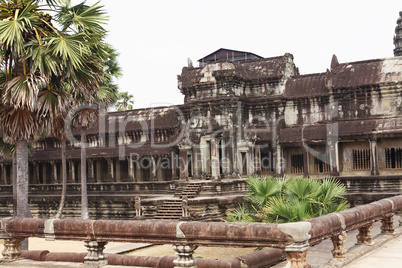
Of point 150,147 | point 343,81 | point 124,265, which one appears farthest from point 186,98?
point 124,265

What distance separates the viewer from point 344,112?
23.7 m

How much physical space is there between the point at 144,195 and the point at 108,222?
57.0 ft

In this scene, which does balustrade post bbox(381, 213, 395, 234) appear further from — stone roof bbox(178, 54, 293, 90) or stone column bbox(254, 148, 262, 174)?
stone roof bbox(178, 54, 293, 90)

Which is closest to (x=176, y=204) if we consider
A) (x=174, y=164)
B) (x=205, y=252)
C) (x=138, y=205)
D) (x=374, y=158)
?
(x=138, y=205)

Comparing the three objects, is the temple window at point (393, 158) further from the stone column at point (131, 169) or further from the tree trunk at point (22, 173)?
the tree trunk at point (22, 173)

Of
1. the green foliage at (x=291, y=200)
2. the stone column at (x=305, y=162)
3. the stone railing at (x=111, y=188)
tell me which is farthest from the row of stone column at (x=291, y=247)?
the stone railing at (x=111, y=188)

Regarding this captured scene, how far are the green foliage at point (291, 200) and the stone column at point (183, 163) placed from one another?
38.2 ft

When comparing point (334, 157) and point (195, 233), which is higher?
point (334, 157)

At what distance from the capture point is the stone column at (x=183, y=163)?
25394 millimetres

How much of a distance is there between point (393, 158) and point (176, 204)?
958 cm

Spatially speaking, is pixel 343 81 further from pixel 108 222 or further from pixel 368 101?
pixel 108 222

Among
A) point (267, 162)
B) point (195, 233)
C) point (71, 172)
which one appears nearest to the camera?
point (195, 233)

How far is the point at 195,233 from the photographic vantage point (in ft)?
25.7

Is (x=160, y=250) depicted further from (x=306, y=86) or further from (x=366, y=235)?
(x=306, y=86)
